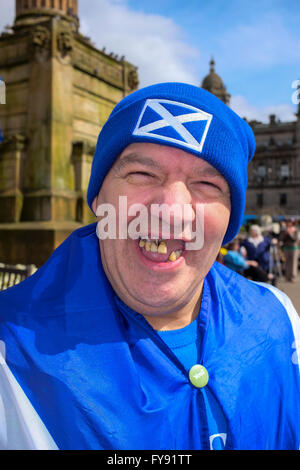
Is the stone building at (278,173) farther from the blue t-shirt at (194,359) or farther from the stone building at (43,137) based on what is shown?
the blue t-shirt at (194,359)

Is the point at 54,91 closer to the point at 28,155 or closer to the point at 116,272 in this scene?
the point at 28,155

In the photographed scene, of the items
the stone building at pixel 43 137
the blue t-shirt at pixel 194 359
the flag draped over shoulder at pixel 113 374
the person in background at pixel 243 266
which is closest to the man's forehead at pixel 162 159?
the flag draped over shoulder at pixel 113 374

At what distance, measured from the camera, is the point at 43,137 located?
7.65 metres

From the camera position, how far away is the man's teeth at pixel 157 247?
3.55ft

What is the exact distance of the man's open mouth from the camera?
108 cm

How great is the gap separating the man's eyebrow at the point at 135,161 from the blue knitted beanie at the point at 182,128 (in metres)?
0.04

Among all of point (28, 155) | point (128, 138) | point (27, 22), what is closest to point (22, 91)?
point (28, 155)

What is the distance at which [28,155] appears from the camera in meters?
7.83

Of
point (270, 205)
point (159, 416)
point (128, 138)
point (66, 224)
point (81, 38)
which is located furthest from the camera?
point (270, 205)

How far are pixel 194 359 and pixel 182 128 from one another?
692 mm

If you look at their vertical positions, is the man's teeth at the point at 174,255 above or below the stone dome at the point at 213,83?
below

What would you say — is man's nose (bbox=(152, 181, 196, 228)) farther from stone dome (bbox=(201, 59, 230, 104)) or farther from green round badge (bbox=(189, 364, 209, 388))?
stone dome (bbox=(201, 59, 230, 104))

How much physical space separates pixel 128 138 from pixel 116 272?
15.9 inches

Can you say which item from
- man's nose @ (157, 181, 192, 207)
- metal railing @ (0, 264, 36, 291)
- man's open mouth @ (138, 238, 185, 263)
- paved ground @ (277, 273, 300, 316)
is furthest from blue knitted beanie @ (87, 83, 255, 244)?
paved ground @ (277, 273, 300, 316)
